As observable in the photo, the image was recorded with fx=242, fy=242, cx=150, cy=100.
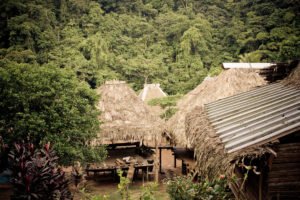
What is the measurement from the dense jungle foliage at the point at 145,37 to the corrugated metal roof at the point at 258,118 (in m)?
23.5

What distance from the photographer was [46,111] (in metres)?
6.61

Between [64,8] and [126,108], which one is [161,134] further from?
[64,8]

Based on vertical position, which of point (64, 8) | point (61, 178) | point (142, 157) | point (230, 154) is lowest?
point (142, 157)

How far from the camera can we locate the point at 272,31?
30.2 metres

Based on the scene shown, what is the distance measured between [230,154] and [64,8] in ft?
142

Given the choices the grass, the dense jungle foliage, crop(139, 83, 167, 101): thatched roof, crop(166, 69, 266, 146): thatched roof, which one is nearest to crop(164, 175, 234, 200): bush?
crop(166, 69, 266, 146): thatched roof

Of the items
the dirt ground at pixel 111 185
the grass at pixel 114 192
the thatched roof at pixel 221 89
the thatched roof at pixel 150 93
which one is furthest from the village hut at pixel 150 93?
the grass at pixel 114 192

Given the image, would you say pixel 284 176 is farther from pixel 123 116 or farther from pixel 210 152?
pixel 123 116

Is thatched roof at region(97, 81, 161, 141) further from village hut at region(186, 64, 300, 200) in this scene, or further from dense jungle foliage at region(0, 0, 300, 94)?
dense jungle foliage at region(0, 0, 300, 94)

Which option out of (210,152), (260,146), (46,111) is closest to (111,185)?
(46,111)

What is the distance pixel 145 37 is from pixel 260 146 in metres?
37.7

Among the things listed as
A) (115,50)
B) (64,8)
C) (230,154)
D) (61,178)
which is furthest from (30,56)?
(230,154)

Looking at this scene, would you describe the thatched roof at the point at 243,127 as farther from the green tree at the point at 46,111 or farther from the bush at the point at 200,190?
the green tree at the point at 46,111

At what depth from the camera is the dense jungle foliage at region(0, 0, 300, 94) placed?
2984 cm
